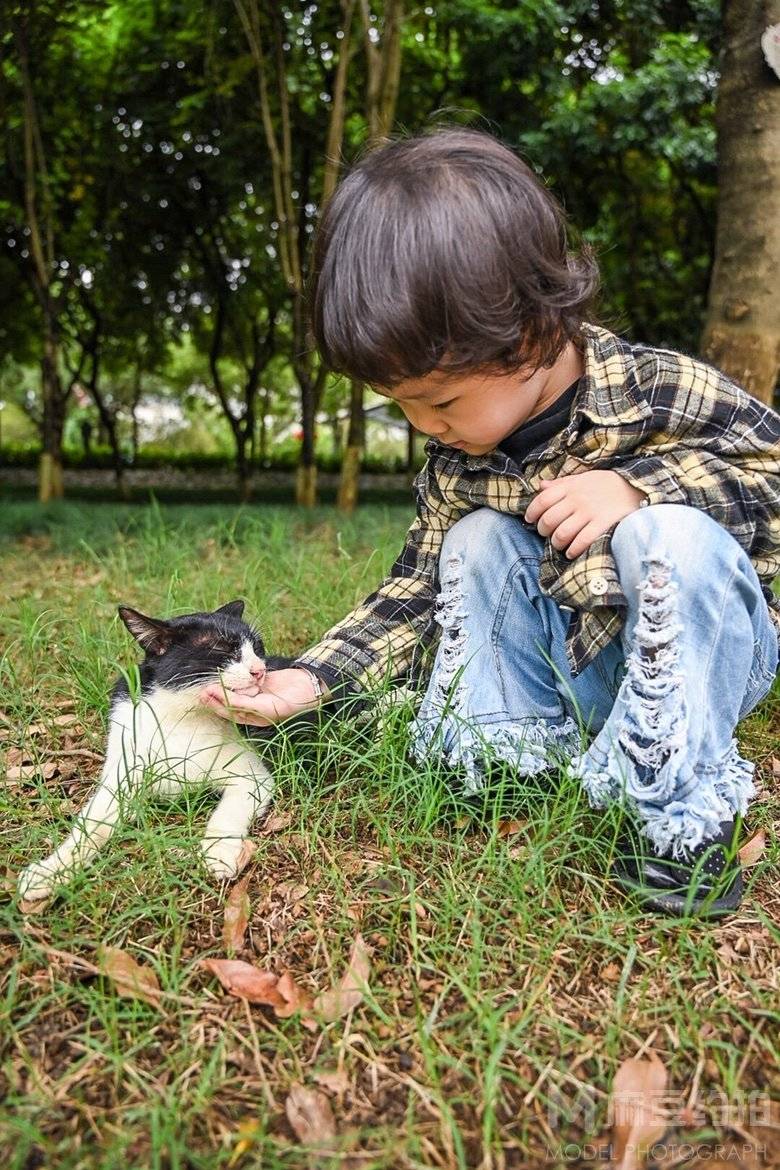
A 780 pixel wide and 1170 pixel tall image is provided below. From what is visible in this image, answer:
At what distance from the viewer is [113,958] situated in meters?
1.32

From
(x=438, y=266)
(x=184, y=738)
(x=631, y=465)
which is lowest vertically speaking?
(x=184, y=738)

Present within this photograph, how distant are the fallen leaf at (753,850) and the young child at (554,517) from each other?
16 cm

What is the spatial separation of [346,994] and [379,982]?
2.6 inches

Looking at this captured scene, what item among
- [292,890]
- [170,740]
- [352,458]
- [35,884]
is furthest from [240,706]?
[352,458]

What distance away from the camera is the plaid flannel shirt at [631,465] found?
1.61 m

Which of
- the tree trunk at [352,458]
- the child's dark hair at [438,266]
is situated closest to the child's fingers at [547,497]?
the child's dark hair at [438,266]

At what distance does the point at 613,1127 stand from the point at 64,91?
10.7 meters

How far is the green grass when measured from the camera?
3.57 feet

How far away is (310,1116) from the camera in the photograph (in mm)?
1104

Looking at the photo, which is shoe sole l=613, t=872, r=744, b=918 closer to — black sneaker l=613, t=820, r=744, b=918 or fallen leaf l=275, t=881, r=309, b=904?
black sneaker l=613, t=820, r=744, b=918

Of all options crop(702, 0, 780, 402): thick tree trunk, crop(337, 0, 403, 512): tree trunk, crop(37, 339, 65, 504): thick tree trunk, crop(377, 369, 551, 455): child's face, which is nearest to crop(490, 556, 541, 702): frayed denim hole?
crop(377, 369, 551, 455): child's face

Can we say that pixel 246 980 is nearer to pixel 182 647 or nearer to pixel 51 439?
pixel 182 647

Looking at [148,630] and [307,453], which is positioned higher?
[148,630]

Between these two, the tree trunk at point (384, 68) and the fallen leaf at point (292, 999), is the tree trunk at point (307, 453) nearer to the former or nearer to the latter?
the tree trunk at point (384, 68)
